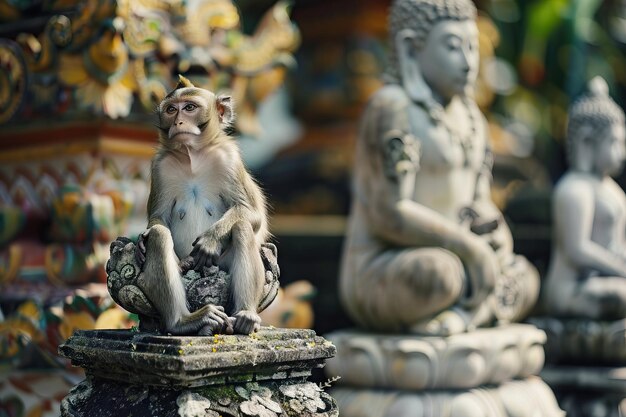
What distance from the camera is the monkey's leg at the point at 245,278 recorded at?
231 centimetres

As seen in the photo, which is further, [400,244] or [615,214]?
[615,214]

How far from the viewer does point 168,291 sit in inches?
90.0

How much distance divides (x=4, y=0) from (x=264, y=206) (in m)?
2.73

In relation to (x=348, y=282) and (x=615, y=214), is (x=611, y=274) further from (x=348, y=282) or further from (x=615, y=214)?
(x=348, y=282)

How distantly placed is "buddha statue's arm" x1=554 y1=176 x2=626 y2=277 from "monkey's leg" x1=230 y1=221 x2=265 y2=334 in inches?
123

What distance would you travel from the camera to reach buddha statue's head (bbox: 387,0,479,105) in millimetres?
4352

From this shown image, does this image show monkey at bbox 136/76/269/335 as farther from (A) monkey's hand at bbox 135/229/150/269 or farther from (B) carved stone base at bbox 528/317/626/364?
(B) carved stone base at bbox 528/317/626/364

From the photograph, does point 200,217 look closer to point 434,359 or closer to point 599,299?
point 434,359

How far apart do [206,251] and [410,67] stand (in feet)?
7.91

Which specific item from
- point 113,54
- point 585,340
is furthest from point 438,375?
point 113,54

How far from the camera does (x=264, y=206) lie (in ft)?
8.64

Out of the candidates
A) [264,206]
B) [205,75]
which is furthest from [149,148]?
[264,206]

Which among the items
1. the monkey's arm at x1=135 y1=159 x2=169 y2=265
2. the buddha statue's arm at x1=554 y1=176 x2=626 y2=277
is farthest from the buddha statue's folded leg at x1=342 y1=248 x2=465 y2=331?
the monkey's arm at x1=135 y1=159 x2=169 y2=265

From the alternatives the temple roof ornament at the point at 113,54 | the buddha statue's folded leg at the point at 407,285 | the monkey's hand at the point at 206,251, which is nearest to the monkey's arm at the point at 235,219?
the monkey's hand at the point at 206,251
